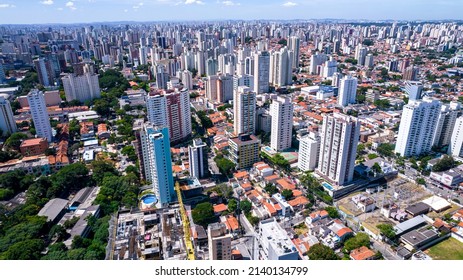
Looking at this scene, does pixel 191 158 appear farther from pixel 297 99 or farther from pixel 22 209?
pixel 297 99

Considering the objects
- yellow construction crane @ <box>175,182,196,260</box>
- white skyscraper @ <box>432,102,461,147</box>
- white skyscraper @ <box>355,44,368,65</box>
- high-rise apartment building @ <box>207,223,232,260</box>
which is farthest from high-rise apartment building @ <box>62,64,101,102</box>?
white skyscraper @ <box>355,44,368,65</box>

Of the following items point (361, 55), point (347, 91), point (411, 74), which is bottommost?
point (347, 91)

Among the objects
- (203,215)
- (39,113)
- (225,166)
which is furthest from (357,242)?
(39,113)

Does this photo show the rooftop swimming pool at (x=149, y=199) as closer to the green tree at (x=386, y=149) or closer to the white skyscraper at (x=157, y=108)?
the white skyscraper at (x=157, y=108)

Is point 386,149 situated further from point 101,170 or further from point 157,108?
point 101,170

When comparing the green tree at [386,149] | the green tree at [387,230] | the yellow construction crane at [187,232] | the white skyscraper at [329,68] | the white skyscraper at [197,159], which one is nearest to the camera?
the yellow construction crane at [187,232]

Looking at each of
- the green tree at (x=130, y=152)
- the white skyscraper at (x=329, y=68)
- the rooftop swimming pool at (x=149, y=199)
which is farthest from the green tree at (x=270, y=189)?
the white skyscraper at (x=329, y=68)

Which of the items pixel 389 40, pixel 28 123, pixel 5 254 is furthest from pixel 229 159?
pixel 389 40
